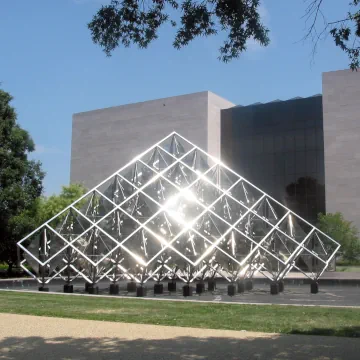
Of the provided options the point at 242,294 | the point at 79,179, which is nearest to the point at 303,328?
the point at 242,294

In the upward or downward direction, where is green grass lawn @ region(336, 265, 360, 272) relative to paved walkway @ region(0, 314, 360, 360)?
upward

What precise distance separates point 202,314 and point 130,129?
2024 inches

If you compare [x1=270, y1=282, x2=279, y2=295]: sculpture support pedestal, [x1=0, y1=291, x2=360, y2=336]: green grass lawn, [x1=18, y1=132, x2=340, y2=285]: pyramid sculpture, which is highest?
[x1=18, y1=132, x2=340, y2=285]: pyramid sculpture

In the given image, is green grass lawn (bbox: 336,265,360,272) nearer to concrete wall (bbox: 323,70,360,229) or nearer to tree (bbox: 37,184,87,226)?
concrete wall (bbox: 323,70,360,229)

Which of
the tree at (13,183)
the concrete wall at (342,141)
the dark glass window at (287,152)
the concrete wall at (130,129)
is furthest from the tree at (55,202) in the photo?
the concrete wall at (342,141)

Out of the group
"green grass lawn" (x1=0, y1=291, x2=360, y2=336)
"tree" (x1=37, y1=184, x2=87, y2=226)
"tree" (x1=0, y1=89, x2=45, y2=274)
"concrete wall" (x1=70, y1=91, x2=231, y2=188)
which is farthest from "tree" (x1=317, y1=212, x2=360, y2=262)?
"green grass lawn" (x1=0, y1=291, x2=360, y2=336)

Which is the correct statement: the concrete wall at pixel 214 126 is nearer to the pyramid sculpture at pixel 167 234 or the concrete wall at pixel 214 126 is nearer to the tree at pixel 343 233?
the tree at pixel 343 233

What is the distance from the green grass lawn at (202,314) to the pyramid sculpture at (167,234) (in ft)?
14.0

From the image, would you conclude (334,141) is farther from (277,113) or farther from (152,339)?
(152,339)

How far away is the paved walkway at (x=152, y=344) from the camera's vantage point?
8.49 meters

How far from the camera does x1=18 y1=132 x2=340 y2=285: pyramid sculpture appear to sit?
855 inches

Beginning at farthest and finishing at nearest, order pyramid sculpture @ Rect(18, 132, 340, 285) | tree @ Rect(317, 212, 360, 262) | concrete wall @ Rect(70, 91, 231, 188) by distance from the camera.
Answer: concrete wall @ Rect(70, 91, 231, 188) → tree @ Rect(317, 212, 360, 262) → pyramid sculpture @ Rect(18, 132, 340, 285)

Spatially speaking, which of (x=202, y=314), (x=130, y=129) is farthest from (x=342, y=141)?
(x=202, y=314)

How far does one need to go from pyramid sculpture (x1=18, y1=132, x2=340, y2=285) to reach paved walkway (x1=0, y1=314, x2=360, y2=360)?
917 centimetres
